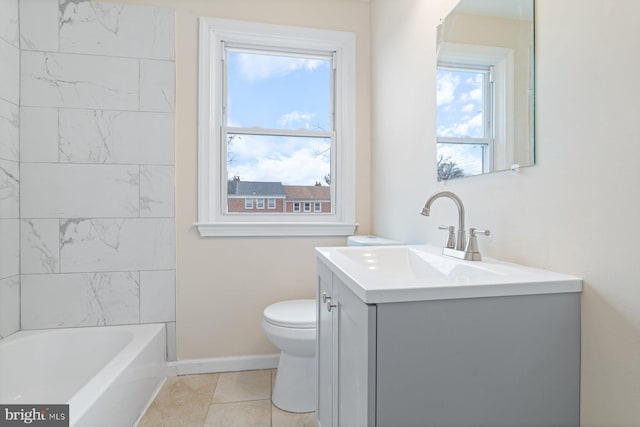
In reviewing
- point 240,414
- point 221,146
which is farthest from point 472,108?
point 240,414

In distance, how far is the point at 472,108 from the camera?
1.15 m

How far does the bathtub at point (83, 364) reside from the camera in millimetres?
1409

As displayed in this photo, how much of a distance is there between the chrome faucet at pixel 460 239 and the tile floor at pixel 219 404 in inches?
41.2

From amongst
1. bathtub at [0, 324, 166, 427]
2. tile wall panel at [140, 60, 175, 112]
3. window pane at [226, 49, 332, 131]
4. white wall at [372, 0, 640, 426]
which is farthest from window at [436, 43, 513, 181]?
bathtub at [0, 324, 166, 427]

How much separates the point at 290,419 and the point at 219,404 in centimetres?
39

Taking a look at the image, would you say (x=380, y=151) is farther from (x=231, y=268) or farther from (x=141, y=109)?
(x=141, y=109)

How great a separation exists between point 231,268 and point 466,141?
4.89 ft

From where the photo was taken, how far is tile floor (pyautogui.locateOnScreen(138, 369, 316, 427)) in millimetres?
1481

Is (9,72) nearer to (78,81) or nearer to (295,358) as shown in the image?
(78,81)

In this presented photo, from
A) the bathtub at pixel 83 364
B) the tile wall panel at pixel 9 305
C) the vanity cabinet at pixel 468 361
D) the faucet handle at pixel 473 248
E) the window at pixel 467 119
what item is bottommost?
the bathtub at pixel 83 364

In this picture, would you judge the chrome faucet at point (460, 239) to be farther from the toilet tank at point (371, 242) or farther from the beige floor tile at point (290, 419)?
the beige floor tile at point (290, 419)

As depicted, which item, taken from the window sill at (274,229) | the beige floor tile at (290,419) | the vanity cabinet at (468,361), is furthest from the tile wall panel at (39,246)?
the vanity cabinet at (468,361)

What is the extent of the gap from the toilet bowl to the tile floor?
59 millimetres

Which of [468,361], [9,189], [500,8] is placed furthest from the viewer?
[9,189]
